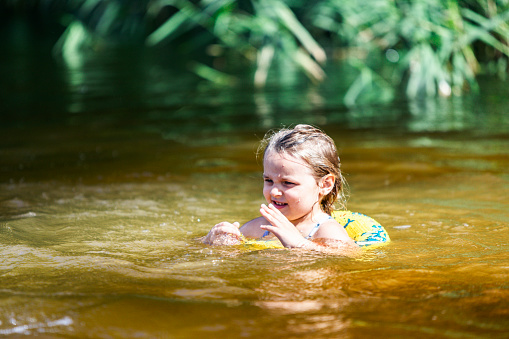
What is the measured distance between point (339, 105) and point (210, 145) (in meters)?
2.78

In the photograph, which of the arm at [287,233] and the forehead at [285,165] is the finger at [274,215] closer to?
the arm at [287,233]

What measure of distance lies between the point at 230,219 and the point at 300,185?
96cm

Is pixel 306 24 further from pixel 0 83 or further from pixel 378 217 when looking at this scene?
pixel 0 83

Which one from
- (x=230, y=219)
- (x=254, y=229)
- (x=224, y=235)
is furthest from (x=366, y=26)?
(x=224, y=235)

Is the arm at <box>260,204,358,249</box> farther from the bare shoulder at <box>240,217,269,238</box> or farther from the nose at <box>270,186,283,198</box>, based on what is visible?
the bare shoulder at <box>240,217,269,238</box>

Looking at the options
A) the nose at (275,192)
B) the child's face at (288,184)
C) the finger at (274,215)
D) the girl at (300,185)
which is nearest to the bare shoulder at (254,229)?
the girl at (300,185)

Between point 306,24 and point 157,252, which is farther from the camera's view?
point 306,24

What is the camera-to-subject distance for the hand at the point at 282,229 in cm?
341

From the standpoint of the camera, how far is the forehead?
361 centimetres

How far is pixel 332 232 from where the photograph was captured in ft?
12.0

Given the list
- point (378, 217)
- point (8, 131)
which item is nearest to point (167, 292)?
point (378, 217)

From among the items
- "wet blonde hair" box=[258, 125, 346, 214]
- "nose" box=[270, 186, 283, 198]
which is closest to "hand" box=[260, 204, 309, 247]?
"nose" box=[270, 186, 283, 198]

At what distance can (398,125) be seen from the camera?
7375mm

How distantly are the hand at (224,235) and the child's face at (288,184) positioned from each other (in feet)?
0.88
